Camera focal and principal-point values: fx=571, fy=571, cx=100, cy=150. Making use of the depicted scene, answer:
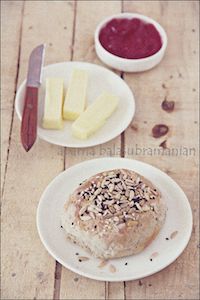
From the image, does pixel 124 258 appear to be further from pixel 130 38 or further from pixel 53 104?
pixel 130 38

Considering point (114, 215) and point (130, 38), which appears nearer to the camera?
point (114, 215)

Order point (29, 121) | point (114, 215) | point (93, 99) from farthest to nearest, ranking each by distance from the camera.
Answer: point (93, 99) → point (29, 121) → point (114, 215)

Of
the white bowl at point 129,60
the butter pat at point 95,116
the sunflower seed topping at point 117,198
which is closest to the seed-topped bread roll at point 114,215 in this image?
the sunflower seed topping at point 117,198

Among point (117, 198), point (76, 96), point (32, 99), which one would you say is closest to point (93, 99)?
point (76, 96)

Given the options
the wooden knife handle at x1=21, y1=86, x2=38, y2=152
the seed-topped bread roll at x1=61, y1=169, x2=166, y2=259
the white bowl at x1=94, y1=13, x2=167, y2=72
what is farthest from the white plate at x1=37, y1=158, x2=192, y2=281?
the white bowl at x1=94, y1=13, x2=167, y2=72

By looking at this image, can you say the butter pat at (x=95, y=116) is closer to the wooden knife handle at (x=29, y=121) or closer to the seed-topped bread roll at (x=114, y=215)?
the wooden knife handle at (x=29, y=121)

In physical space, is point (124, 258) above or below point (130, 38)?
below
